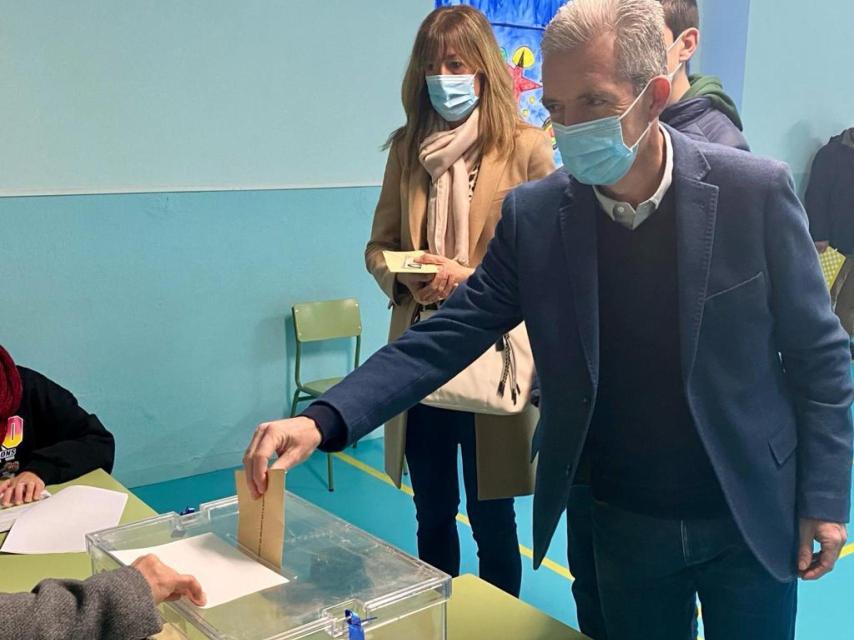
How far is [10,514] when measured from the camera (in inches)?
77.0

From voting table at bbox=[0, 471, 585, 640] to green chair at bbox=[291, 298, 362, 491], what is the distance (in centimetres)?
226

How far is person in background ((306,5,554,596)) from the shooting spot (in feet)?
7.38

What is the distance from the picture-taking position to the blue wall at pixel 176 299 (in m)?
3.72

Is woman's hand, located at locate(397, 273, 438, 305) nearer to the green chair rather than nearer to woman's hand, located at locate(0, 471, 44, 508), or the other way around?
woman's hand, located at locate(0, 471, 44, 508)

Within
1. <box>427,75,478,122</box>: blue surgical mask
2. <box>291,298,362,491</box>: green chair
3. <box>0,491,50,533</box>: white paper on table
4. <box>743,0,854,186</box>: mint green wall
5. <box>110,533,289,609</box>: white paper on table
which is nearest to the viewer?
<box>110,533,289,609</box>: white paper on table

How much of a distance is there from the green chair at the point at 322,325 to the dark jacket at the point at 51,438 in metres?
1.79

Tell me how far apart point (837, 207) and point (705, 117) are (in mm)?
5404

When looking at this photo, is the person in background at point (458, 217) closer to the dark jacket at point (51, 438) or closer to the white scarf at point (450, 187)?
the white scarf at point (450, 187)

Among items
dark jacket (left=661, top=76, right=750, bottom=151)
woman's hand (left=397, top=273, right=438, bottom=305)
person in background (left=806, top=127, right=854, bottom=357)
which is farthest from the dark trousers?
person in background (left=806, top=127, right=854, bottom=357)

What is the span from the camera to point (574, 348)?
1.42 meters

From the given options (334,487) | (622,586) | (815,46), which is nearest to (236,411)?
(334,487)

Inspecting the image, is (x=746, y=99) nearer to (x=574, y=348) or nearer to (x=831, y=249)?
(x=831, y=249)

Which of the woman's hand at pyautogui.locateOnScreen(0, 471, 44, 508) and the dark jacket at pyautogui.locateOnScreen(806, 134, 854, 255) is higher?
the dark jacket at pyautogui.locateOnScreen(806, 134, 854, 255)

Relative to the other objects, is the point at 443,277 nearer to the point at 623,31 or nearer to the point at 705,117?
the point at 705,117
